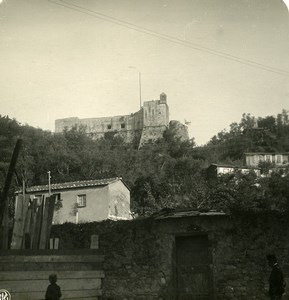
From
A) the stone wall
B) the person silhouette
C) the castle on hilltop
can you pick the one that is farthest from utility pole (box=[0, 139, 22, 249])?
the castle on hilltop

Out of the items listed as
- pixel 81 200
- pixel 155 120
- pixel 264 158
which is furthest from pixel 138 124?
pixel 81 200

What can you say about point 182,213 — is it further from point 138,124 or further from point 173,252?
point 138,124

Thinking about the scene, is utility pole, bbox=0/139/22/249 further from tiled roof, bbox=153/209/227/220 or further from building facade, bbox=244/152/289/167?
building facade, bbox=244/152/289/167

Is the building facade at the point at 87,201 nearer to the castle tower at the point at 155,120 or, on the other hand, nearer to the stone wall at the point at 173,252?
the stone wall at the point at 173,252

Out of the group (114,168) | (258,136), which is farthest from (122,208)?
(258,136)

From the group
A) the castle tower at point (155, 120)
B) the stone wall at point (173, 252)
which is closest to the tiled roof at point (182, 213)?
the stone wall at point (173, 252)

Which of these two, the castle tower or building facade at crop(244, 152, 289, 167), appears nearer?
building facade at crop(244, 152, 289, 167)

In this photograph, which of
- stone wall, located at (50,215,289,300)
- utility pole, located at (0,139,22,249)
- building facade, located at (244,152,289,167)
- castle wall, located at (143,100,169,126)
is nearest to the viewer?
utility pole, located at (0,139,22,249)
